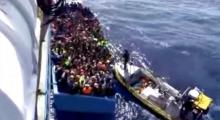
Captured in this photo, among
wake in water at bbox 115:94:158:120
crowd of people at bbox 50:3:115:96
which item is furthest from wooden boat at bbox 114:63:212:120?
crowd of people at bbox 50:3:115:96

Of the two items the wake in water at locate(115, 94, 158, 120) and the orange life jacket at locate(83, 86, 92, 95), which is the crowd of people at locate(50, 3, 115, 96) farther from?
the wake in water at locate(115, 94, 158, 120)

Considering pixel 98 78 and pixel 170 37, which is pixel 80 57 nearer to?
pixel 98 78

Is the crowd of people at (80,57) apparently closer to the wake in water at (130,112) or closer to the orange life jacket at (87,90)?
the orange life jacket at (87,90)

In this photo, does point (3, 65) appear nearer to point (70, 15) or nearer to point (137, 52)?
point (70, 15)

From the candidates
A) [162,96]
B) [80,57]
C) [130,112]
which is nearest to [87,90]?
[80,57]

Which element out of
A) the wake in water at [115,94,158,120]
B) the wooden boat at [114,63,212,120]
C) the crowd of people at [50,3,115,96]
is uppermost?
the crowd of people at [50,3,115,96]

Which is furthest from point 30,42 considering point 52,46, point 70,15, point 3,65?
point 70,15
